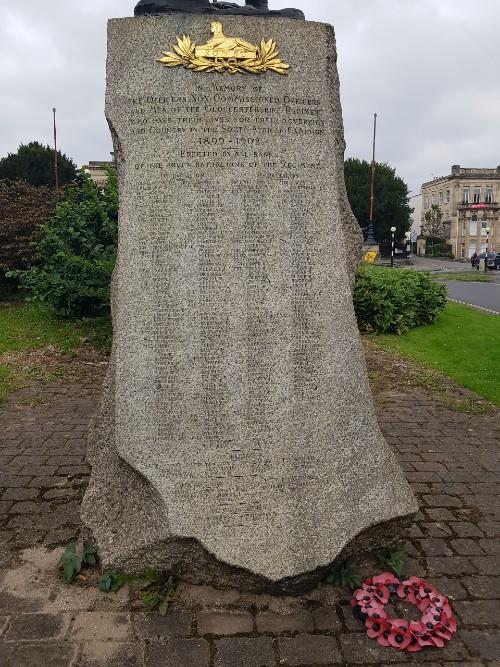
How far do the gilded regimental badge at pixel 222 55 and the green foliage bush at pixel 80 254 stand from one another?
288 inches

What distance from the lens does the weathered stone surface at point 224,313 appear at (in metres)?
3.34

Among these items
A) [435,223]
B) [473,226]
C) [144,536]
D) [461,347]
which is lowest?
[461,347]

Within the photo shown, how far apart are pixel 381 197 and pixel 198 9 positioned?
180 feet

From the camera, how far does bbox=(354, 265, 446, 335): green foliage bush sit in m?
13.3

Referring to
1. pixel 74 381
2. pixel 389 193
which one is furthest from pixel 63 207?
pixel 389 193

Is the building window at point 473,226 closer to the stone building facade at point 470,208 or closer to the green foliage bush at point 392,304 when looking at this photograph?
the stone building facade at point 470,208

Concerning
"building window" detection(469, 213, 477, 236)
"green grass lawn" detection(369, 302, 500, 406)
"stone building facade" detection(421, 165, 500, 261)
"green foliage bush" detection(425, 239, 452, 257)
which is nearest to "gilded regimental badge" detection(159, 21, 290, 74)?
"green grass lawn" detection(369, 302, 500, 406)

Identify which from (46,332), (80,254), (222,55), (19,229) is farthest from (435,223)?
(222,55)

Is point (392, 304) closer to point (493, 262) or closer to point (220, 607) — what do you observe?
point (220, 607)

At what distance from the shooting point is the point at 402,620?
3.09 metres

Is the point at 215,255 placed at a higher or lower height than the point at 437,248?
lower

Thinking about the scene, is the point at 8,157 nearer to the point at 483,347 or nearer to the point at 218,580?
the point at 483,347

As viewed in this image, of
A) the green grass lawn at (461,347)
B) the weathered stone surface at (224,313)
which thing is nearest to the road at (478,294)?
the green grass lawn at (461,347)

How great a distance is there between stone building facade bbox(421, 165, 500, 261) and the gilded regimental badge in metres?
71.4
